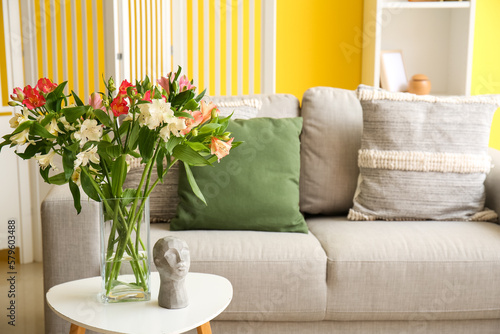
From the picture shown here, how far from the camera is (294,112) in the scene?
8.38ft

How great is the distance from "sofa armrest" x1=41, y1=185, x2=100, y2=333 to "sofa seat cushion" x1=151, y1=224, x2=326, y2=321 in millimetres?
335

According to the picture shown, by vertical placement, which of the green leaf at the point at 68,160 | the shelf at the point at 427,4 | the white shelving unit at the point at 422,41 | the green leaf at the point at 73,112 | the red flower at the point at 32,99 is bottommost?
the green leaf at the point at 68,160

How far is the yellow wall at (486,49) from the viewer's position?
356 centimetres

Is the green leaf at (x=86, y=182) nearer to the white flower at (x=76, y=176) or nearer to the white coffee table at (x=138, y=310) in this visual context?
the white flower at (x=76, y=176)

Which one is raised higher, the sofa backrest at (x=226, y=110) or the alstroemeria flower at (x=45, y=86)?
the alstroemeria flower at (x=45, y=86)

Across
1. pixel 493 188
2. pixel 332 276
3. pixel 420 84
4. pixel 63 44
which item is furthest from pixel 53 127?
pixel 420 84

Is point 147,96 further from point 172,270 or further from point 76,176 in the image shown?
point 172,270

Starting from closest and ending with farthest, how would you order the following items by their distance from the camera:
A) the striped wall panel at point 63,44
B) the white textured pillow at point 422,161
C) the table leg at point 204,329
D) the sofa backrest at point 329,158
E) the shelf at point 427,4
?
the table leg at point 204,329, the white textured pillow at point 422,161, the sofa backrest at point 329,158, the striped wall panel at point 63,44, the shelf at point 427,4

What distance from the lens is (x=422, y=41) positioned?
371 cm

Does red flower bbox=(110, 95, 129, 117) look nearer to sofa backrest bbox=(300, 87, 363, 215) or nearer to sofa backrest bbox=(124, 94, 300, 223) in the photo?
sofa backrest bbox=(124, 94, 300, 223)

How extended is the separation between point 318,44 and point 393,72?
61 cm

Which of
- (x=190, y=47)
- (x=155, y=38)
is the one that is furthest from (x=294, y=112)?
(x=190, y=47)

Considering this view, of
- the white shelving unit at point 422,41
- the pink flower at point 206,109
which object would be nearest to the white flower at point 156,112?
the pink flower at point 206,109

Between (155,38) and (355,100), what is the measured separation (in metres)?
1.35
